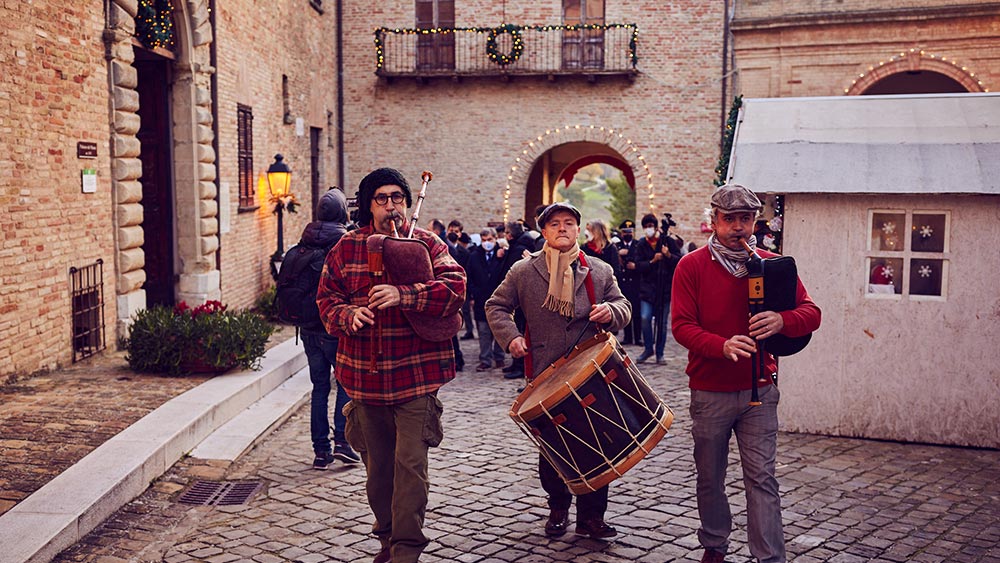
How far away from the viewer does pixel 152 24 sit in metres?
11.5

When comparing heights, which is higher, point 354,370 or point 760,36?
point 760,36

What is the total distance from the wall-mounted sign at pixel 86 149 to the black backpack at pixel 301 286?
13.4ft

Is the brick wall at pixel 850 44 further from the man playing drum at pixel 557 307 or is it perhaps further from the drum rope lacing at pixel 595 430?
the drum rope lacing at pixel 595 430

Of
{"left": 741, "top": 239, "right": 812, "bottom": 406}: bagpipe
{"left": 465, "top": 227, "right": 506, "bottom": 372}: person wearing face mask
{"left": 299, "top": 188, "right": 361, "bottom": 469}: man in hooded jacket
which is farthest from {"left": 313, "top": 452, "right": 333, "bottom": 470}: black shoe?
{"left": 465, "top": 227, "right": 506, "bottom": 372}: person wearing face mask

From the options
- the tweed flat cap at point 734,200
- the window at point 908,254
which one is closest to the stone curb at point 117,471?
the tweed flat cap at point 734,200

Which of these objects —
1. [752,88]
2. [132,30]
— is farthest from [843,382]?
[752,88]

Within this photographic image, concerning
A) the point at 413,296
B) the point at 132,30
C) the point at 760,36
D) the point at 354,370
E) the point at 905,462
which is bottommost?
the point at 905,462

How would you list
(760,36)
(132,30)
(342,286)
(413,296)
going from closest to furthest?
(413,296) → (342,286) → (132,30) → (760,36)

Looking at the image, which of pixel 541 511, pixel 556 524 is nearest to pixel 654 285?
pixel 541 511

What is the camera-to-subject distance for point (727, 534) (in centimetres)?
509

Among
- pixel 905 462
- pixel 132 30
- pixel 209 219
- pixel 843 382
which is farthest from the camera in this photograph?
pixel 209 219

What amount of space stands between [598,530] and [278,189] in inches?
476

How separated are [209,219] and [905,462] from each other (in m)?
9.64

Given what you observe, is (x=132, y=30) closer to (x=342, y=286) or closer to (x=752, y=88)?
(x=342, y=286)
